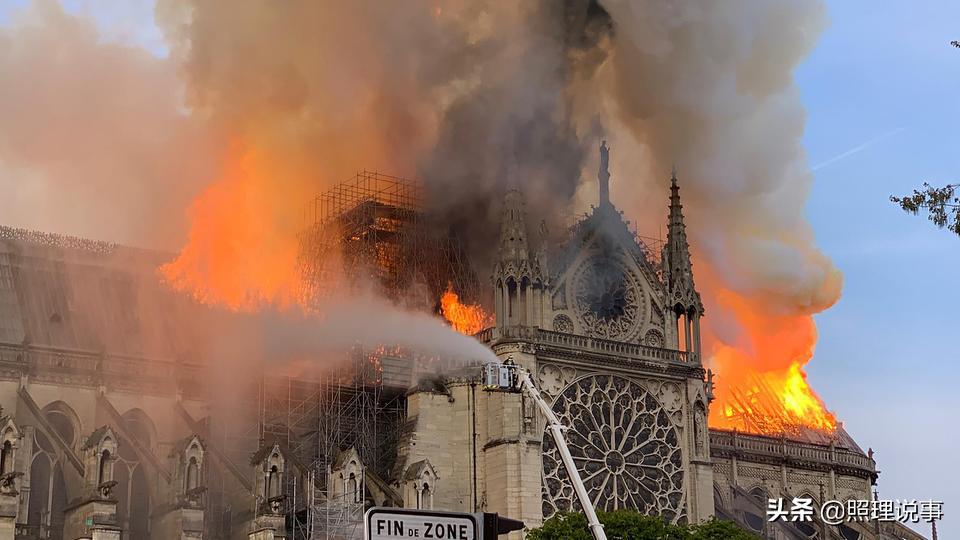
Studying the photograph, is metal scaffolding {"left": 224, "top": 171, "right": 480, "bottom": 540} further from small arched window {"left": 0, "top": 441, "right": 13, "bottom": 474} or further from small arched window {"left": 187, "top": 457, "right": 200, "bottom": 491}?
small arched window {"left": 0, "top": 441, "right": 13, "bottom": 474}

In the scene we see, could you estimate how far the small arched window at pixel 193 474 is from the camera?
199 feet

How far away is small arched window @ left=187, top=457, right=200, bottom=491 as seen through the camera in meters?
60.5

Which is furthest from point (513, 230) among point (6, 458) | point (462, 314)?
point (6, 458)

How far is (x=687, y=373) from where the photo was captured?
67625 millimetres

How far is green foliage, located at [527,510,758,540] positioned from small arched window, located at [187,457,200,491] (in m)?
12.8

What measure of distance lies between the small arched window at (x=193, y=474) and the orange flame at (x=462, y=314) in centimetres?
1214

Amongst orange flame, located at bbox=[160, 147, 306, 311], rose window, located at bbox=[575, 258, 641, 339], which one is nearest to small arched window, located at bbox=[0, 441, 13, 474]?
orange flame, located at bbox=[160, 147, 306, 311]

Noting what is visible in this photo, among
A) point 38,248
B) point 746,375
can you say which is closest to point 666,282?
point 746,375

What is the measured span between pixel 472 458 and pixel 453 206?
11561 mm

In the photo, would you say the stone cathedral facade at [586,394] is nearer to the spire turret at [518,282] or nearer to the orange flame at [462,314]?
the spire turret at [518,282]

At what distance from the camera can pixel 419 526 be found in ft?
68.3

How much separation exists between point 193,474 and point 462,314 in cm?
1339

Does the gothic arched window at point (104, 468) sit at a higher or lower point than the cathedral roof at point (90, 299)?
lower

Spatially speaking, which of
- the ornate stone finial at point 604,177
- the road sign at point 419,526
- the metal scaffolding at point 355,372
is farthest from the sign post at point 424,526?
the ornate stone finial at point 604,177
